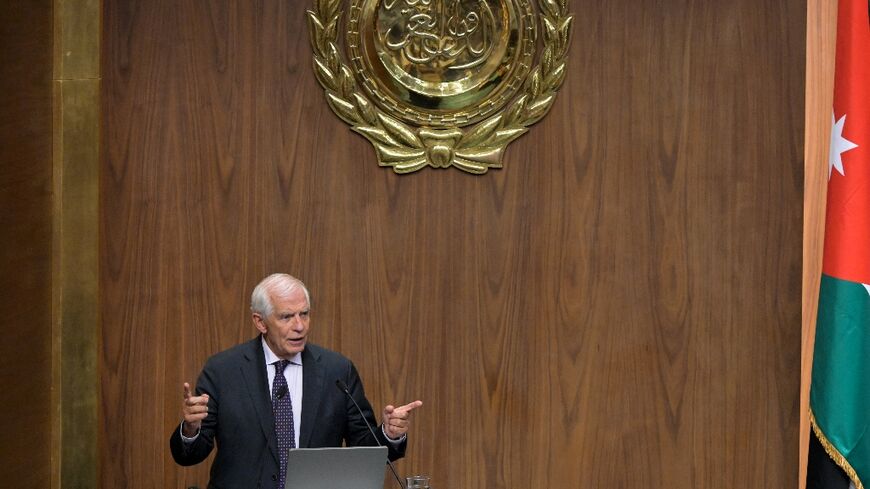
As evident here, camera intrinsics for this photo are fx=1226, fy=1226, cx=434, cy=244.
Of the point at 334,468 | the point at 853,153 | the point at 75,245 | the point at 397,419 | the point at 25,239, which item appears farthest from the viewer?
the point at 75,245

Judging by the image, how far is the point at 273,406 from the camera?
3.69m

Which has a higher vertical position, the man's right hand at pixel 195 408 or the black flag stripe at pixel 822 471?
the man's right hand at pixel 195 408

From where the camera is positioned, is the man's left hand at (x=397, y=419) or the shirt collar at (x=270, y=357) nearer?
the man's left hand at (x=397, y=419)

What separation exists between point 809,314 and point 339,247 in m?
1.73

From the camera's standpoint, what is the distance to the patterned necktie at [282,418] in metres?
3.65

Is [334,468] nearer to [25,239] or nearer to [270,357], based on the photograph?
[270,357]

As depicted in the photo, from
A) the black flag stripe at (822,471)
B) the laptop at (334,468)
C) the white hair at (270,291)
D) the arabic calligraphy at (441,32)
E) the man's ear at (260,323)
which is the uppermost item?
the arabic calligraphy at (441,32)

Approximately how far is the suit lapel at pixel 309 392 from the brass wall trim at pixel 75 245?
39.9 inches

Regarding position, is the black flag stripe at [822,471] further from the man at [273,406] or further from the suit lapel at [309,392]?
the suit lapel at [309,392]

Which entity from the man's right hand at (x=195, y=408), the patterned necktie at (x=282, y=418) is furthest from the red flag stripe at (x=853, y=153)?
the man's right hand at (x=195, y=408)

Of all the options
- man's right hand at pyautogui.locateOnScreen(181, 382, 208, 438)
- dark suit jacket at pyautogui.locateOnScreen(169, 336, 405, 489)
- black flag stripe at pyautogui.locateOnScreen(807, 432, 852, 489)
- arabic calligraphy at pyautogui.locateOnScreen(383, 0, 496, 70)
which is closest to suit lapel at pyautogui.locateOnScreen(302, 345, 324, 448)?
dark suit jacket at pyautogui.locateOnScreen(169, 336, 405, 489)

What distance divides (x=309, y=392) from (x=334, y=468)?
24.7 inches

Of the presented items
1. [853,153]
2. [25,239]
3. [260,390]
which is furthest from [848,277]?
[25,239]

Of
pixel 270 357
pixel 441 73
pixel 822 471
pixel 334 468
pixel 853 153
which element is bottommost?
pixel 822 471
